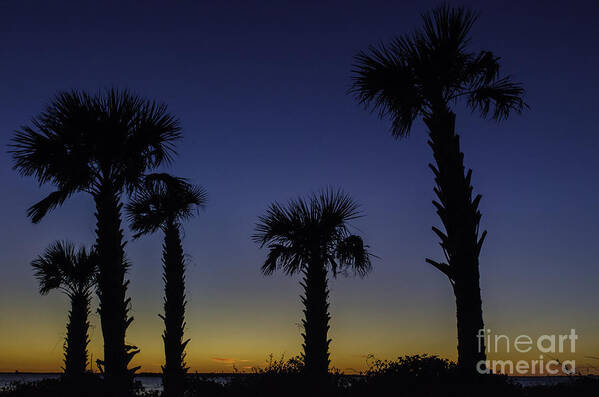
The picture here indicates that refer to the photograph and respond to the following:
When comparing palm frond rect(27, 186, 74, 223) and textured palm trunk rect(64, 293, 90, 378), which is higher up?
palm frond rect(27, 186, 74, 223)

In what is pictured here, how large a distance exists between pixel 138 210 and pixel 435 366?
1543 centimetres

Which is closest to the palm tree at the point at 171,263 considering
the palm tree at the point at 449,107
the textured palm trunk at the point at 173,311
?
the textured palm trunk at the point at 173,311

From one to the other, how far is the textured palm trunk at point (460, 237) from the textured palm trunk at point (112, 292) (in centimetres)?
845

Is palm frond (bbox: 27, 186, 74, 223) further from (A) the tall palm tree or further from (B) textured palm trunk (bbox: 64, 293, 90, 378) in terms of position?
(B) textured palm trunk (bbox: 64, 293, 90, 378)

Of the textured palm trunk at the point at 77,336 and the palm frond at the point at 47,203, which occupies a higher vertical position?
the palm frond at the point at 47,203

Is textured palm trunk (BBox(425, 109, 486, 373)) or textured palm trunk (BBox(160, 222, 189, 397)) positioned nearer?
textured palm trunk (BBox(425, 109, 486, 373))

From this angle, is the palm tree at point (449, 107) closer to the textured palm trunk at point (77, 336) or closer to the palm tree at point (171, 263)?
the palm tree at point (171, 263)

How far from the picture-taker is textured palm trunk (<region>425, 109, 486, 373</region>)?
1150cm

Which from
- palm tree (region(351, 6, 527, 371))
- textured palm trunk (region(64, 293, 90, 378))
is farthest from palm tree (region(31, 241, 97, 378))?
palm tree (region(351, 6, 527, 371))

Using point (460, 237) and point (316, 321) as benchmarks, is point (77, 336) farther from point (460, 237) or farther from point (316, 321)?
point (460, 237)

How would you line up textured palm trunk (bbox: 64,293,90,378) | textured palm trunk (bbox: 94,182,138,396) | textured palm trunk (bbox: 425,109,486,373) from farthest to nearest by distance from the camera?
textured palm trunk (bbox: 64,293,90,378) → textured palm trunk (bbox: 94,182,138,396) → textured palm trunk (bbox: 425,109,486,373)

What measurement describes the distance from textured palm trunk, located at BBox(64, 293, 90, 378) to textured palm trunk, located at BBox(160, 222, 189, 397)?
7809mm

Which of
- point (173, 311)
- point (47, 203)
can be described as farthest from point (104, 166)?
point (173, 311)

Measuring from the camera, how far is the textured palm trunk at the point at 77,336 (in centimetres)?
2741
